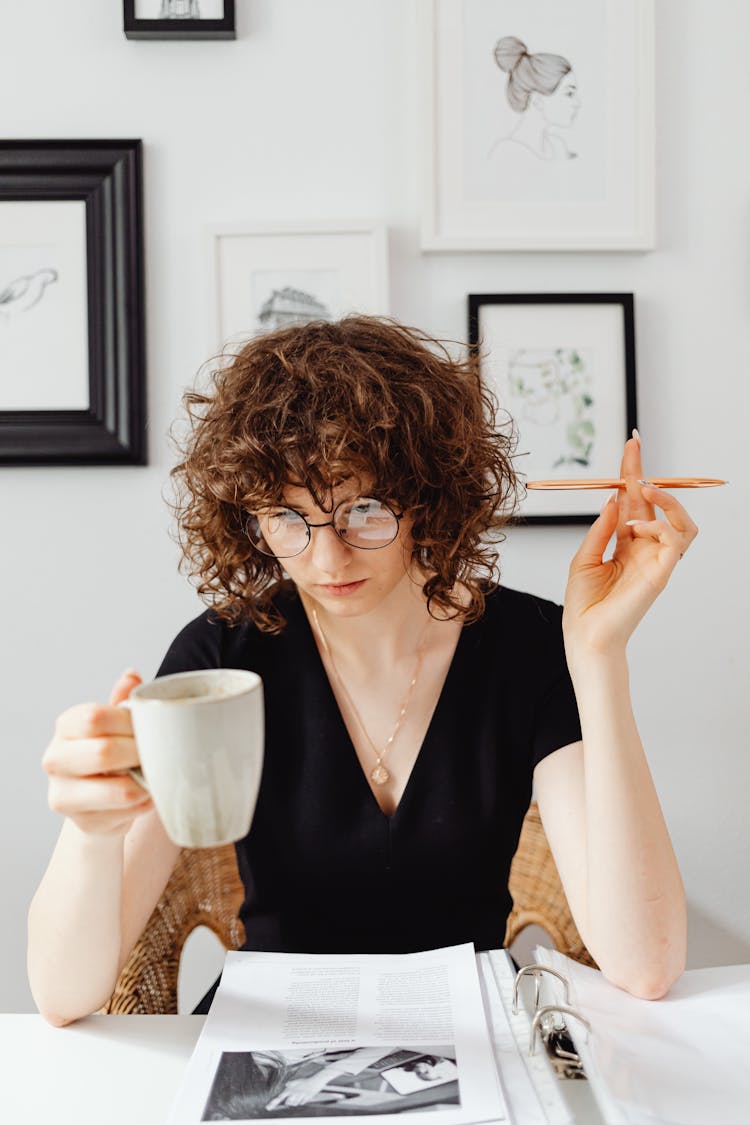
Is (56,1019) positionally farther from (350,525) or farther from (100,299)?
(100,299)

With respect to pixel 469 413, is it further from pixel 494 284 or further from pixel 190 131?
pixel 190 131

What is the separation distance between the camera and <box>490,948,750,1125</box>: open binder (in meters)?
0.71

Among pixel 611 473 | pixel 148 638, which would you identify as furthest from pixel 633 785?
pixel 148 638

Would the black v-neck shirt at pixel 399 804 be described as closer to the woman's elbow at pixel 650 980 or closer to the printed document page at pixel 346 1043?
the printed document page at pixel 346 1043

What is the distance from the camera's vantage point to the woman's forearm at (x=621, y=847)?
0.92 m

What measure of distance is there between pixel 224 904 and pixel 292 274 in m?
1.04

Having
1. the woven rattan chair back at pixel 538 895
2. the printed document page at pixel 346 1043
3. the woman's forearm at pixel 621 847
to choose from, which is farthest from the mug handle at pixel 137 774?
the woven rattan chair back at pixel 538 895

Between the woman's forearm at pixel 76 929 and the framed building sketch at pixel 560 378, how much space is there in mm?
1022

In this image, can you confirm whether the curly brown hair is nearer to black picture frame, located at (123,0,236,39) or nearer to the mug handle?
the mug handle

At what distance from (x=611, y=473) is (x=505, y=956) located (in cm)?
98

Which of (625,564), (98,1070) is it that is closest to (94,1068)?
(98,1070)

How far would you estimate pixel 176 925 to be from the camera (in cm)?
131

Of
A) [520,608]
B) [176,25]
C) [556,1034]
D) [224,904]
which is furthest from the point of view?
[176,25]

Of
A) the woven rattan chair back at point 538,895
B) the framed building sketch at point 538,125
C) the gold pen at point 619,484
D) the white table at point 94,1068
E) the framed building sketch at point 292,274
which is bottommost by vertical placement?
the woven rattan chair back at point 538,895
